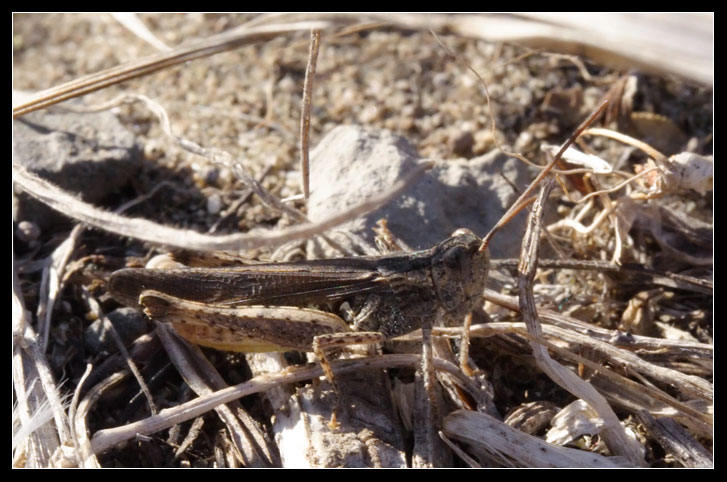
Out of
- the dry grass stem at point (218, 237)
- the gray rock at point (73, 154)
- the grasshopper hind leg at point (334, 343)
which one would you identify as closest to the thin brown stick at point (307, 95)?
the grasshopper hind leg at point (334, 343)

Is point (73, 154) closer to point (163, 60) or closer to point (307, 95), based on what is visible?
point (163, 60)

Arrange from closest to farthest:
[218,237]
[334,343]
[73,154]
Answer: [218,237], [334,343], [73,154]

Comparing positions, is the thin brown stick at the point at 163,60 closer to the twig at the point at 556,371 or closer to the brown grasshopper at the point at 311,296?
the brown grasshopper at the point at 311,296

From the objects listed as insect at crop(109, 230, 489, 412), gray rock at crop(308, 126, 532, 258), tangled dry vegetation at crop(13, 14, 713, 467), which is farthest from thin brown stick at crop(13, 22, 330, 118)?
gray rock at crop(308, 126, 532, 258)

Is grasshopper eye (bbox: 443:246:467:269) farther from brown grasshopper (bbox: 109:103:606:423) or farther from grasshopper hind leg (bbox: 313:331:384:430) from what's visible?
grasshopper hind leg (bbox: 313:331:384:430)

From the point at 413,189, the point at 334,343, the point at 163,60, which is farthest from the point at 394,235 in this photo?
the point at 163,60

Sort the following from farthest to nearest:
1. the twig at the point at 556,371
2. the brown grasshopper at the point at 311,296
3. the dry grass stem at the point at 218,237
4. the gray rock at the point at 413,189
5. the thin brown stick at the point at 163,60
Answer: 1. the gray rock at the point at 413,189
2. the brown grasshopper at the point at 311,296
3. the twig at the point at 556,371
4. the thin brown stick at the point at 163,60
5. the dry grass stem at the point at 218,237

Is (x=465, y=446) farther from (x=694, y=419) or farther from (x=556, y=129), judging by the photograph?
(x=556, y=129)

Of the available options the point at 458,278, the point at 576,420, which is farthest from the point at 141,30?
the point at 576,420
